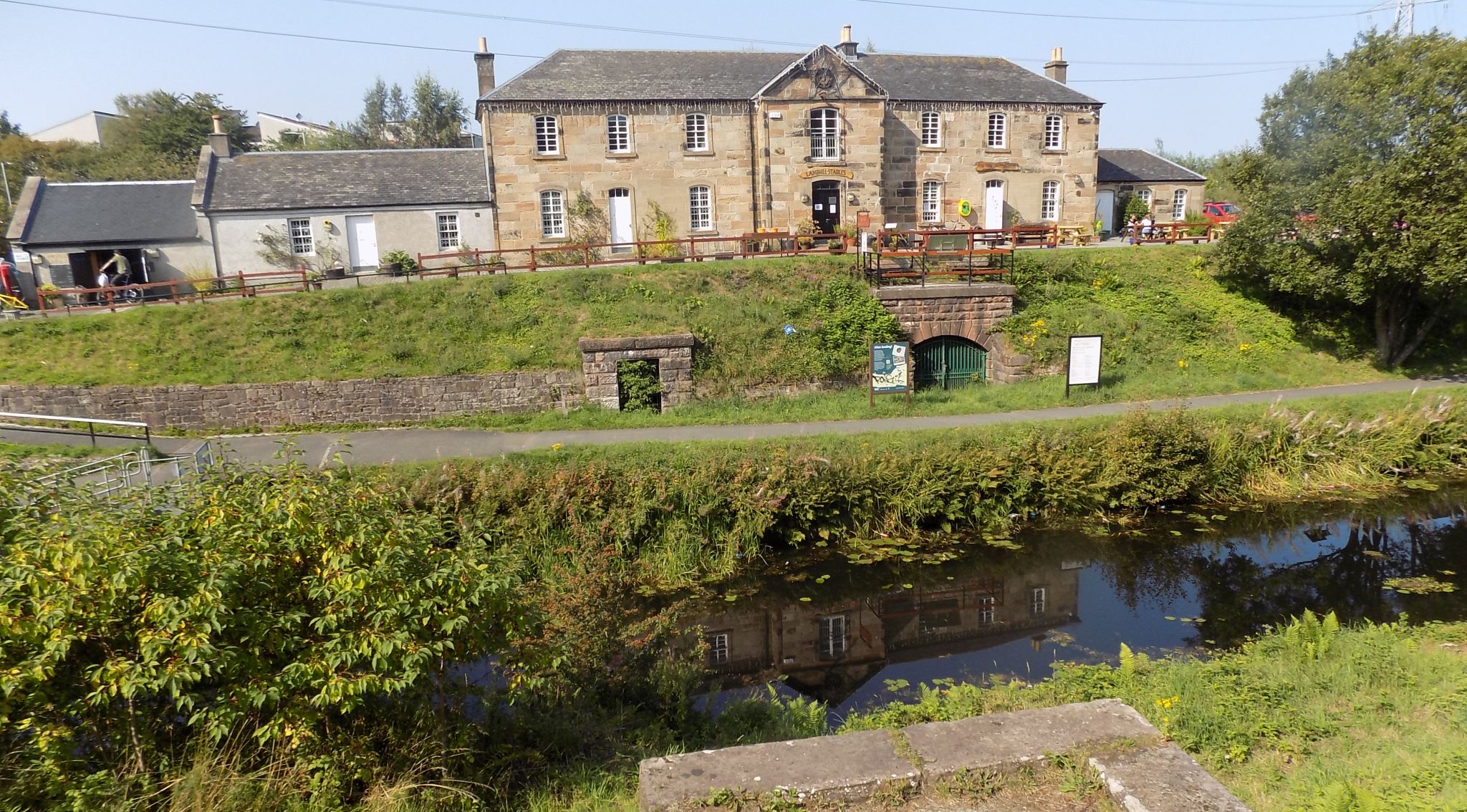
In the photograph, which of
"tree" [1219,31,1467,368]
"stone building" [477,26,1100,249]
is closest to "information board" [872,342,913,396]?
"tree" [1219,31,1467,368]

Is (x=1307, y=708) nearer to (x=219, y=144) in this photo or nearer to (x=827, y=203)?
(x=827, y=203)

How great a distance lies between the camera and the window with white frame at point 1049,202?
29.6 metres

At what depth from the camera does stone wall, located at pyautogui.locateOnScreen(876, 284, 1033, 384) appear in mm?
18766

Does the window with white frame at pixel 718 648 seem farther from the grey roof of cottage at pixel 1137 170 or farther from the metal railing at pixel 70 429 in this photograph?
the grey roof of cottage at pixel 1137 170

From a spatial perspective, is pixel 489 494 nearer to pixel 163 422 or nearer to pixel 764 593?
pixel 764 593

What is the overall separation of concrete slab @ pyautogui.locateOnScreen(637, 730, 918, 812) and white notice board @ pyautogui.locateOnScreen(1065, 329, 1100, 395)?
Answer: 13890 mm

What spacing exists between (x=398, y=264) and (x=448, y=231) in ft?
11.5

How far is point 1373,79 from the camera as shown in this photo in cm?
1708

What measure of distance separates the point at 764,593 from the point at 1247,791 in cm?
637

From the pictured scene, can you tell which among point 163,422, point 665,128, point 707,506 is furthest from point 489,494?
point 665,128

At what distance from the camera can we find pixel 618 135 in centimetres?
2648

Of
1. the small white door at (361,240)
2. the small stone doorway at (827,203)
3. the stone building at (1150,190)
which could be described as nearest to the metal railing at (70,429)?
the small white door at (361,240)

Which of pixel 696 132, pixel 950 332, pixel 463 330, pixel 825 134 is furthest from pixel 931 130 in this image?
pixel 463 330

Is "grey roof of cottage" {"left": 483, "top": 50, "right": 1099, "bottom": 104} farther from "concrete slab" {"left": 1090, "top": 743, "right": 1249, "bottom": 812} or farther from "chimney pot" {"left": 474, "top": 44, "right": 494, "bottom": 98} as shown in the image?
"concrete slab" {"left": 1090, "top": 743, "right": 1249, "bottom": 812}
